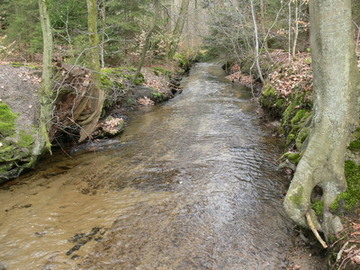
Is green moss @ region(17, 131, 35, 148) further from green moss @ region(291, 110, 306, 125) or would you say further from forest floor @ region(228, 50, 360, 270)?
green moss @ region(291, 110, 306, 125)

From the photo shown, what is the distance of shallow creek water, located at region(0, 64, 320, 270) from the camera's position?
4504mm

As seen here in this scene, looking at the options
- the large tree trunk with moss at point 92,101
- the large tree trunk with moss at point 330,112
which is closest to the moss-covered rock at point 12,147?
the large tree trunk with moss at point 92,101

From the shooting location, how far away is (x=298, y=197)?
4441mm

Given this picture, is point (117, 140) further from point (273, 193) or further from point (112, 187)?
point (273, 193)

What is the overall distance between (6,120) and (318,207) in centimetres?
808

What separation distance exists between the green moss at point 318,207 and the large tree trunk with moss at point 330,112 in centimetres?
8

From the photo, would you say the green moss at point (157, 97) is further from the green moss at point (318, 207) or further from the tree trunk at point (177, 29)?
the green moss at point (318, 207)

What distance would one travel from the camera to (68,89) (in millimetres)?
9117

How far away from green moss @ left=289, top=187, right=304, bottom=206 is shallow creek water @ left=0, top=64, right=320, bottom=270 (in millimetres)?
805

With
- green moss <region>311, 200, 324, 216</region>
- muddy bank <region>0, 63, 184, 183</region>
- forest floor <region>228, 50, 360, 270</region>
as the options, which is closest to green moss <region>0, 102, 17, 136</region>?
muddy bank <region>0, 63, 184, 183</region>

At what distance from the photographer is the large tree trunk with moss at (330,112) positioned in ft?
14.0

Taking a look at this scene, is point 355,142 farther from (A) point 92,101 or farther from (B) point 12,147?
(A) point 92,101

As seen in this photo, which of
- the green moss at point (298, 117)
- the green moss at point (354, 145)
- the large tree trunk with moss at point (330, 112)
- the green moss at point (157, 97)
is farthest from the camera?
the green moss at point (157, 97)

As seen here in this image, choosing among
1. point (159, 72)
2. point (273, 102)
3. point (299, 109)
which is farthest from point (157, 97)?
point (299, 109)
